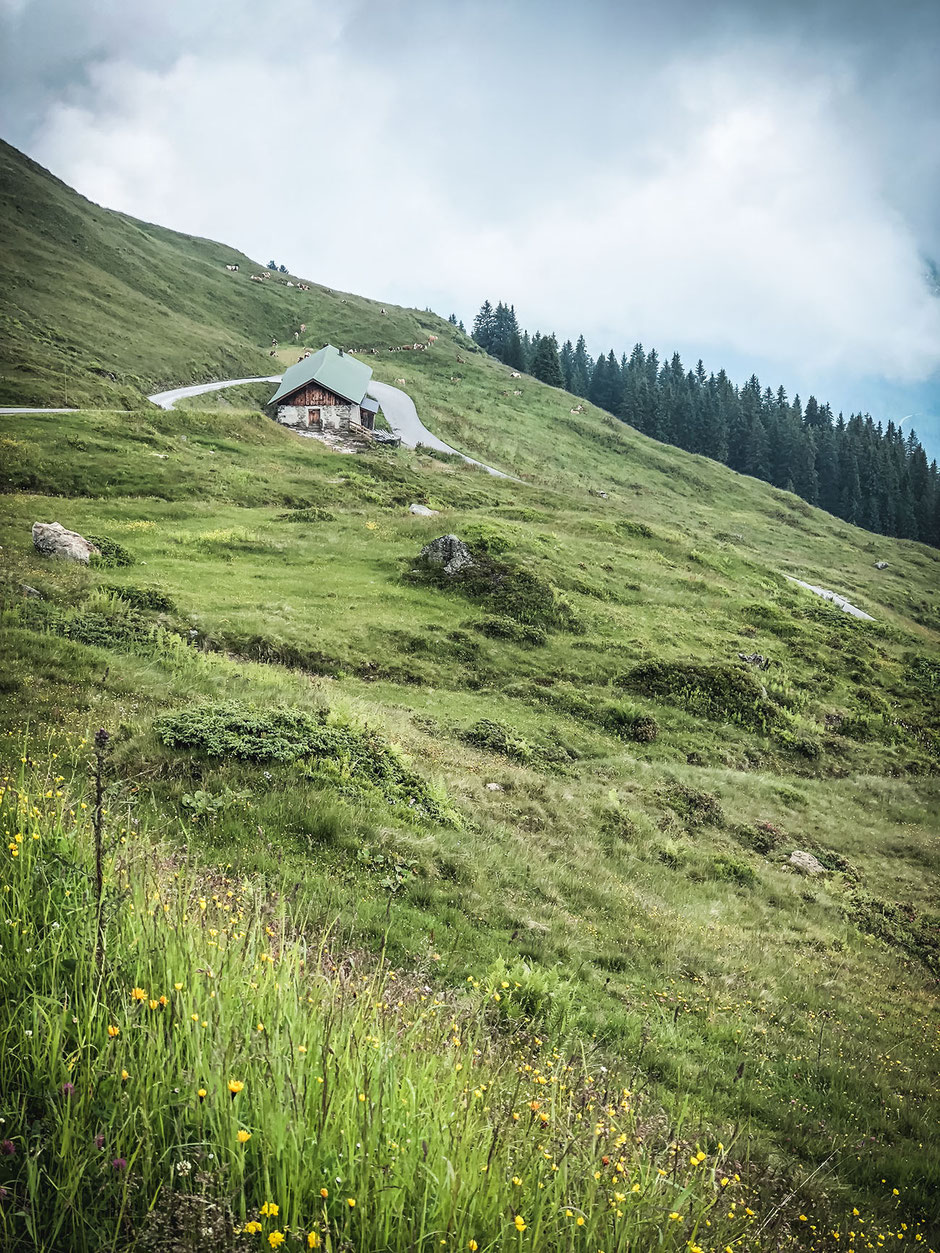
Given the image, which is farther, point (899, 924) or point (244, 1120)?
point (899, 924)

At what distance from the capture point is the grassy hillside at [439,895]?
9.49 feet

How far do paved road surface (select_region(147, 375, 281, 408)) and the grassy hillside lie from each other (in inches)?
1117

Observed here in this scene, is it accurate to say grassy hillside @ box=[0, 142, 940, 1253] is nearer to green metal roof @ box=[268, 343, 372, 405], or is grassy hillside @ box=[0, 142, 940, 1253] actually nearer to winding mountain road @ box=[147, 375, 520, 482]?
winding mountain road @ box=[147, 375, 520, 482]

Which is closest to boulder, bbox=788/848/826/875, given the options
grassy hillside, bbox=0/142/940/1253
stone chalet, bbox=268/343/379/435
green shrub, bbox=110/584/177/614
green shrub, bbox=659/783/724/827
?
grassy hillside, bbox=0/142/940/1253

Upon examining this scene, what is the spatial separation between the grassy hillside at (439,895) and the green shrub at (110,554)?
224 mm

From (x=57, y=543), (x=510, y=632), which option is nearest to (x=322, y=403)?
(x=510, y=632)

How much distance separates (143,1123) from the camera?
109 inches

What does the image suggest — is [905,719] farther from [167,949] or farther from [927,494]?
[927,494]

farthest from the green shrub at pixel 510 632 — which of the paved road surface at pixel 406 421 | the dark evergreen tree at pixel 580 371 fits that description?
the dark evergreen tree at pixel 580 371

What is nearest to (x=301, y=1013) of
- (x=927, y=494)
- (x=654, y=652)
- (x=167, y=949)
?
(x=167, y=949)

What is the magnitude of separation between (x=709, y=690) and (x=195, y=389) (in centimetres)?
7163

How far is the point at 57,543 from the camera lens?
71.5ft

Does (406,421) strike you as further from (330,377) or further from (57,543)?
(57,543)

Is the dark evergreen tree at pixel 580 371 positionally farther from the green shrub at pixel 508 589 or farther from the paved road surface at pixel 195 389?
the green shrub at pixel 508 589
